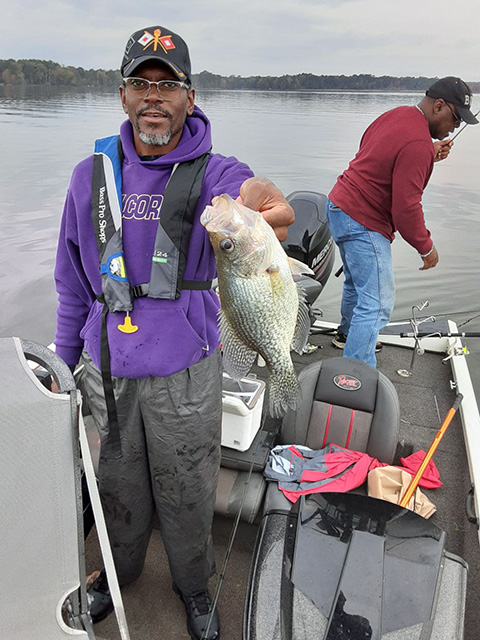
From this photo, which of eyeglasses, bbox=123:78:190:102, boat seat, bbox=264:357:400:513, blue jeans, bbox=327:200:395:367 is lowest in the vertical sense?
boat seat, bbox=264:357:400:513

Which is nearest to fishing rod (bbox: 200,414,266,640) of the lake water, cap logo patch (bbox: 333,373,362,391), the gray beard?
cap logo patch (bbox: 333,373,362,391)

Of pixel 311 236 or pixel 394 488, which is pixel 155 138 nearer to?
pixel 394 488

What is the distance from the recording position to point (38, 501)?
1444 mm

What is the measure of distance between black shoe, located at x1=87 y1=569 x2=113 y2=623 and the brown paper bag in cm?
139

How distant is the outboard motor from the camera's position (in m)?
4.18

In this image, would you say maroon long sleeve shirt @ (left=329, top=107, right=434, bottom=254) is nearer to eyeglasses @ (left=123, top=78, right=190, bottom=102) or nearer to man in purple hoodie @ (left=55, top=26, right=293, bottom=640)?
man in purple hoodie @ (left=55, top=26, right=293, bottom=640)

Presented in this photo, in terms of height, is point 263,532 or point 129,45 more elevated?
point 129,45

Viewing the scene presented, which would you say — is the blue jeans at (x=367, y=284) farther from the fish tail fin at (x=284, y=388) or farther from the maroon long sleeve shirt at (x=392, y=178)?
the fish tail fin at (x=284, y=388)

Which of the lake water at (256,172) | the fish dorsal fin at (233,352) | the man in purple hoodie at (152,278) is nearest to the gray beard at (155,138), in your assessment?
the man in purple hoodie at (152,278)

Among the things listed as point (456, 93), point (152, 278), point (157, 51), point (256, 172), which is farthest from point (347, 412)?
point (256, 172)

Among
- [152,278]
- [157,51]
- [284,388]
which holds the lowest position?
[284,388]

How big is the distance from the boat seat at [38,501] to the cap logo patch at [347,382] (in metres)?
1.73

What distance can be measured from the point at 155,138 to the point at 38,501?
4.12 feet

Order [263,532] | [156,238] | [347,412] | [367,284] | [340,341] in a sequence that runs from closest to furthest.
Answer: [156,238] < [263,532] < [347,412] < [367,284] < [340,341]
